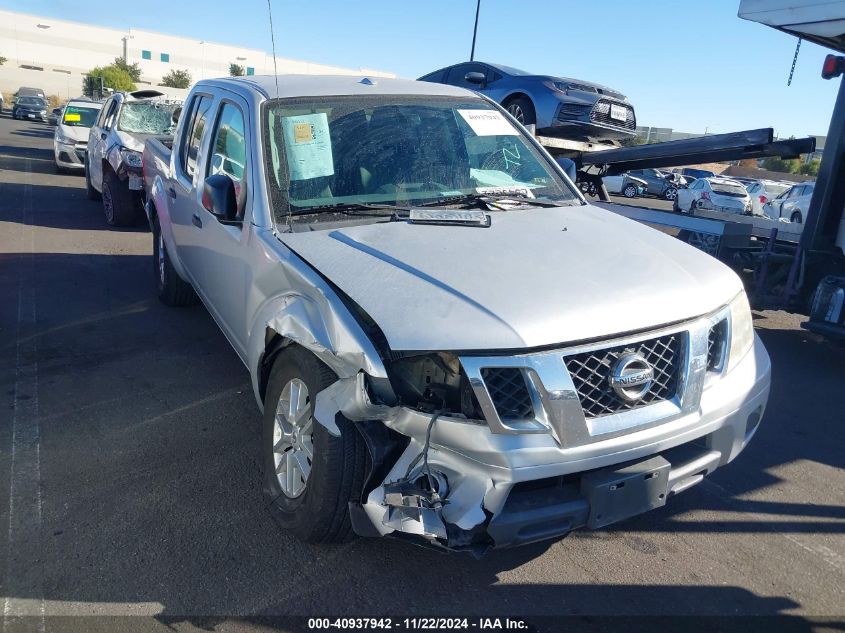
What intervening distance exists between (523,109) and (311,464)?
7.81 meters

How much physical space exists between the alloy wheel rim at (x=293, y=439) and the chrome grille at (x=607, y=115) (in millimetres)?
7147

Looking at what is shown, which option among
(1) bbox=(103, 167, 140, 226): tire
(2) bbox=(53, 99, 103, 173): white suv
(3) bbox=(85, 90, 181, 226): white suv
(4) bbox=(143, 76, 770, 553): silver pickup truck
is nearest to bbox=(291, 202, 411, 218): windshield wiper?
(4) bbox=(143, 76, 770, 553): silver pickup truck

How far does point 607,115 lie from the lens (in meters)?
9.48

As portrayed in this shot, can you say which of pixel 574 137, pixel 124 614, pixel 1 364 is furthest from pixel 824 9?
pixel 1 364

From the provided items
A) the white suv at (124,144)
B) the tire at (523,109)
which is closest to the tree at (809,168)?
the tire at (523,109)

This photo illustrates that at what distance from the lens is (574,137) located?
9547mm

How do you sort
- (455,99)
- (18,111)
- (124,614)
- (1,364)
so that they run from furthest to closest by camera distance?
(18,111) → (1,364) → (455,99) → (124,614)

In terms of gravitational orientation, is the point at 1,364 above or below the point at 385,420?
below

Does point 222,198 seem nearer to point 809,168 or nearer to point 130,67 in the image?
point 809,168

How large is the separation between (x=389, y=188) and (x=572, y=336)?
164 cm

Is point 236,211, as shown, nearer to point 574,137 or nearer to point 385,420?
point 385,420

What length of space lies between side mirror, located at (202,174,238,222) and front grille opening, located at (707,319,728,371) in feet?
7.90

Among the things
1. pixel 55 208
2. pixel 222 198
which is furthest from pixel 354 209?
pixel 55 208

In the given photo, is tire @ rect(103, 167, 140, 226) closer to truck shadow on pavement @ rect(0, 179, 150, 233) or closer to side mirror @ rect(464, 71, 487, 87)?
truck shadow on pavement @ rect(0, 179, 150, 233)
